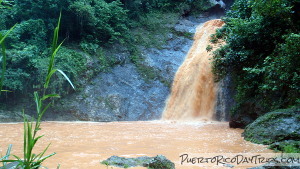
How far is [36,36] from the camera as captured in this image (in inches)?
492

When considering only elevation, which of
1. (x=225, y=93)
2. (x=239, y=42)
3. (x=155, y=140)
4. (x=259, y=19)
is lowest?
(x=155, y=140)

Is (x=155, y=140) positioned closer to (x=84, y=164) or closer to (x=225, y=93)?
(x=84, y=164)

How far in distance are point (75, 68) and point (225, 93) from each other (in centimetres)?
709

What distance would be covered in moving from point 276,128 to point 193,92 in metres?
6.80

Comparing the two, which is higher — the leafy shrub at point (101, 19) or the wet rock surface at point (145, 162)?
the leafy shrub at point (101, 19)

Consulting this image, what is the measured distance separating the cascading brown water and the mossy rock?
16.8ft

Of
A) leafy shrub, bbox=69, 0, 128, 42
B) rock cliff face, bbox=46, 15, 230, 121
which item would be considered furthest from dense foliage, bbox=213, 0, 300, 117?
leafy shrub, bbox=69, 0, 128, 42

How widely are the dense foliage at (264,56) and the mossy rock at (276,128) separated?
2.22 ft

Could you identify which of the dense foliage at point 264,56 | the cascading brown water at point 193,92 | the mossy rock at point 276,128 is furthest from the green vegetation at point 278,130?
the cascading brown water at point 193,92

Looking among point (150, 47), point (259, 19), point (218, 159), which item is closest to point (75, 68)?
point (150, 47)

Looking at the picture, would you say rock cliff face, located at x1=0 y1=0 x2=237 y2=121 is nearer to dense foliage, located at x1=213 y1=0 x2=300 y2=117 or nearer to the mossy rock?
dense foliage, located at x1=213 y1=0 x2=300 y2=117

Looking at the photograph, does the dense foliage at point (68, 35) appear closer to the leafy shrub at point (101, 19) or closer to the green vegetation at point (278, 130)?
the leafy shrub at point (101, 19)

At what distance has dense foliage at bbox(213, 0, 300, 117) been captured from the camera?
258 inches

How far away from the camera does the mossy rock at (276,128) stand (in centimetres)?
532
